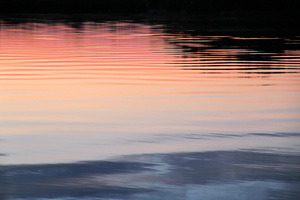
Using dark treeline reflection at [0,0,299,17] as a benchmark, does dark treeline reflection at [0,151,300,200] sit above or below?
below

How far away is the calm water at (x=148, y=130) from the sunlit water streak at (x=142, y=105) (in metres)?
0.02

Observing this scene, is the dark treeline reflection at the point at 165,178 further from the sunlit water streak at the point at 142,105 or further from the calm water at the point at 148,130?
the sunlit water streak at the point at 142,105

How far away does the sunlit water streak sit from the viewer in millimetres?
7883

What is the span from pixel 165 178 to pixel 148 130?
8.26 ft

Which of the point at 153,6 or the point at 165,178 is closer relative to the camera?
the point at 165,178

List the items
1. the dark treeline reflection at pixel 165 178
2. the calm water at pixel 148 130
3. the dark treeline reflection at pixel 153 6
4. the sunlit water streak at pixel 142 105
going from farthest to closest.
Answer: the dark treeline reflection at pixel 153 6
the sunlit water streak at pixel 142 105
the calm water at pixel 148 130
the dark treeline reflection at pixel 165 178

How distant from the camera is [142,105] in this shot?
1081 cm

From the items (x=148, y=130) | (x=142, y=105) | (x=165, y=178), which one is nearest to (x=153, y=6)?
(x=142, y=105)

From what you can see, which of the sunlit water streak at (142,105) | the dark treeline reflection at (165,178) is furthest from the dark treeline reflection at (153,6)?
the dark treeline reflection at (165,178)

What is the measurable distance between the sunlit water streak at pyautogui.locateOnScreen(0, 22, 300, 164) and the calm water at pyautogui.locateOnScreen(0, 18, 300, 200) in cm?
2

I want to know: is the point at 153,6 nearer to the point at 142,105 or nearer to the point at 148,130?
the point at 142,105

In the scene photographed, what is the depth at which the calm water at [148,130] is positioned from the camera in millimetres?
6090

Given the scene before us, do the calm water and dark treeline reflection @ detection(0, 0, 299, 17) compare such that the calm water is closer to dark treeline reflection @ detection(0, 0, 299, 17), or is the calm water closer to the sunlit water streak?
the sunlit water streak

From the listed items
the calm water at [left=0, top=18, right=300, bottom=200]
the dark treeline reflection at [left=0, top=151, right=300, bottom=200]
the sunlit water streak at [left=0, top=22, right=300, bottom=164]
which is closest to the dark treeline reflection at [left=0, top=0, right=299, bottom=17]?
the sunlit water streak at [left=0, top=22, right=300, bottom=164]
